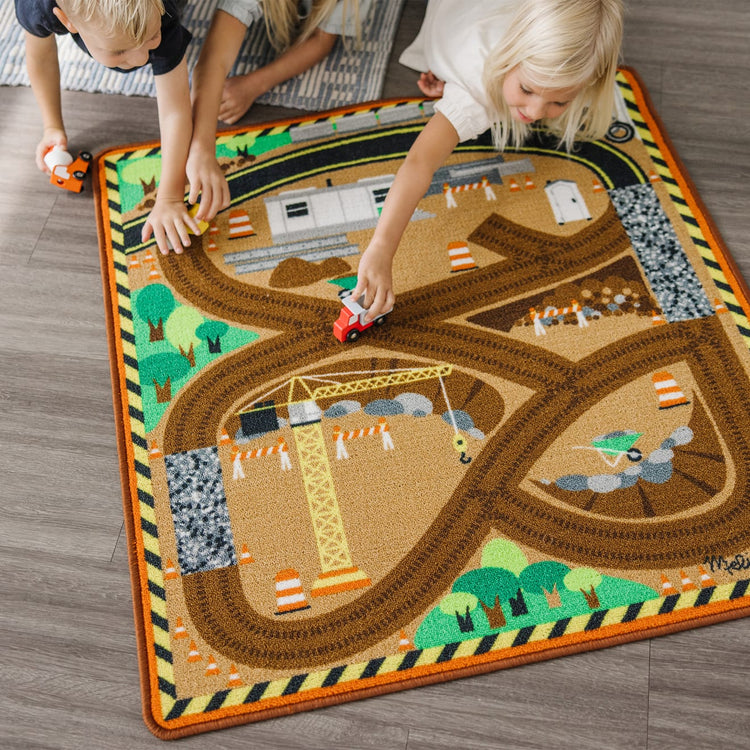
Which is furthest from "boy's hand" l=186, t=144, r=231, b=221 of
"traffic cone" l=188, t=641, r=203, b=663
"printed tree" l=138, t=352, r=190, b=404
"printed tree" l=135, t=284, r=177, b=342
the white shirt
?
"traffic cone" l=188, t=641, r=203, b=663

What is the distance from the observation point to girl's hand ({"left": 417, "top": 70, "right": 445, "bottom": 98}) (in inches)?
52.1

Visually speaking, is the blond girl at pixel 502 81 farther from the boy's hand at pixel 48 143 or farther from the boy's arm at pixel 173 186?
the boy's hand at pixel 48 143

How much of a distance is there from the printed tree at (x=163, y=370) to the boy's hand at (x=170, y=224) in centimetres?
18

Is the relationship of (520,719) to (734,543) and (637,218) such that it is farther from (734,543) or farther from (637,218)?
(637,218)

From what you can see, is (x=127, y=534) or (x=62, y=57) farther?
(x=62, y=57)

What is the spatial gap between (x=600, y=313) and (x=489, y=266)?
180 mm

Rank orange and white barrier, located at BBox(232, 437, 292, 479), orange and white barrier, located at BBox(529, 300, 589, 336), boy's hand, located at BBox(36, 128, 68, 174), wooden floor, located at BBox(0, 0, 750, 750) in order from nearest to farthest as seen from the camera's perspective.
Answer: wooden floor, located at BBox(0, 0, 750, 750), orange and white barrier, located at BBox(232, 437, 292, 479), orange and white barrier, located at BBox(529, 300, 589, 336), boy's hand, located at BBox(36, 128, 68, 174)

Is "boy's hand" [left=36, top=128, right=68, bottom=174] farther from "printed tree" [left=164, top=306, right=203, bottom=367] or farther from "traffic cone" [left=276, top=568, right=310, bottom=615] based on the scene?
"traffic cone" [left=276, top=568, right=310, bottom=615]

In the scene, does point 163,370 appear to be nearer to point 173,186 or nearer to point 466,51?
point 173,186

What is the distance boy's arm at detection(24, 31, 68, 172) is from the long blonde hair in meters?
0.34

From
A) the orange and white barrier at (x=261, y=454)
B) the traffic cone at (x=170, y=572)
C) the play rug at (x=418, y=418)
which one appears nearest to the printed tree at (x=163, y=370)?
the play rug at (x=418, y=418)

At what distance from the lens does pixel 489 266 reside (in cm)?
119

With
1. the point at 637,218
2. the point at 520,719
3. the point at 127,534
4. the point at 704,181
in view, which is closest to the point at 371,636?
the point at 520,719

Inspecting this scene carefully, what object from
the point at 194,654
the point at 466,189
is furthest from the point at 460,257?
the point at 194,654
